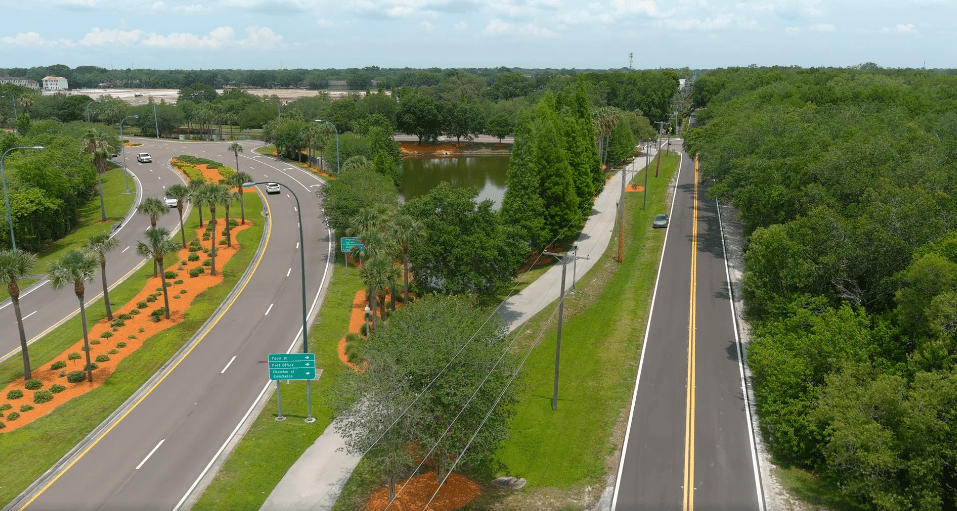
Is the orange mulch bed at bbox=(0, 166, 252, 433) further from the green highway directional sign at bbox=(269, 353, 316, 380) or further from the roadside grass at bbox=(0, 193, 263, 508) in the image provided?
the green highway directional sign at bbox=(269, 353, 316, 380)

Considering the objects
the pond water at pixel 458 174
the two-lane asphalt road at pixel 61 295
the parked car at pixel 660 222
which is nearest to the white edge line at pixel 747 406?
the parked car at pixel 660 222

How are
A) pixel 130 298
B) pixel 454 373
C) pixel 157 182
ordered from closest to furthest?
pixel 454 373, pixel 130 298, pixel 157 182

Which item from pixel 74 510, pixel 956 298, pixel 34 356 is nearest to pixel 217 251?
pixel 34 356

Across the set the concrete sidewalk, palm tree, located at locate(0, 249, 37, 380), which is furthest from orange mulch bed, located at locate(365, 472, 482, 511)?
palm tree, located at locate(0, 249, 37, 380)

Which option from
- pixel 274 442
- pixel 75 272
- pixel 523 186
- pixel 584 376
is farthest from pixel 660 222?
pixel 75 272

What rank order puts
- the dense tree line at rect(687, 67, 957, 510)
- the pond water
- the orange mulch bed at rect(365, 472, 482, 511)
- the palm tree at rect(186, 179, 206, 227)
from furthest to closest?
the pond water, the palm tree at rect(186, 179, 206, 227), the orange mulch bed at rect(365, 472, 482, 511), the dense tree line at rect(687, 67, 957, 510)

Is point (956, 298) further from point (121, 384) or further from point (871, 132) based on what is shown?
point (121, 384)
